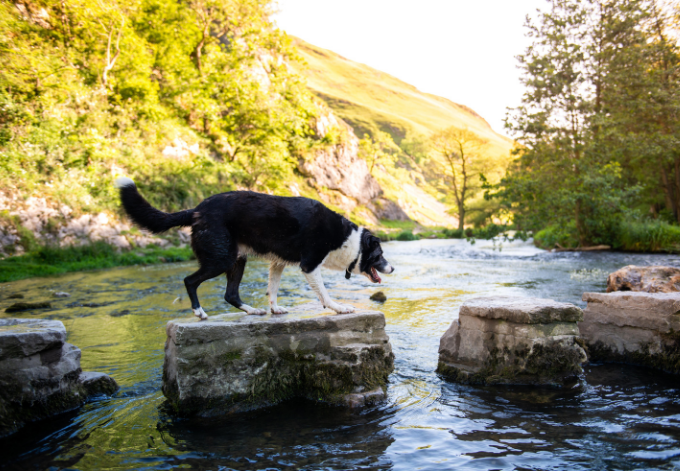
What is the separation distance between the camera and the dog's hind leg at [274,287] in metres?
5.84

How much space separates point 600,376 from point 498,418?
2.24 m

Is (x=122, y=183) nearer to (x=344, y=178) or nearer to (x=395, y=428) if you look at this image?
(x=395, y=428)

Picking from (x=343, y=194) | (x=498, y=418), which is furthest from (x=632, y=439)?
(x=343, y=194)

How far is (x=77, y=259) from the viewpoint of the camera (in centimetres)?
1752

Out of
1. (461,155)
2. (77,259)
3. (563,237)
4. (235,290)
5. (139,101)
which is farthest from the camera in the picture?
(461,155)

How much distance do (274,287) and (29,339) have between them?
9.32ft

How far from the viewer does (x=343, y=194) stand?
54156 millimetres

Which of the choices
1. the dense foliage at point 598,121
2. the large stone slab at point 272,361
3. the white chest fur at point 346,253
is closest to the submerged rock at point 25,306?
the large stone slab at point 272,361

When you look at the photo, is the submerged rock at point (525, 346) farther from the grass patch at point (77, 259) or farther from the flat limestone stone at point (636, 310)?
the grass patch at point (77, 259)

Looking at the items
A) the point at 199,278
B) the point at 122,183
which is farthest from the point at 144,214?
the point at 199,278

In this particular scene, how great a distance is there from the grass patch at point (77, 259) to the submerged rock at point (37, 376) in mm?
11483

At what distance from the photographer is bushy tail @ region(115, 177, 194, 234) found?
541 centimetres

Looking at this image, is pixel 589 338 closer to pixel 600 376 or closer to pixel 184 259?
pixel 600 376

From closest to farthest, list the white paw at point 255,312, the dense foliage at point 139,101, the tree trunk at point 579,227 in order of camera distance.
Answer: the white paw at point 255,312 → the dense foliage at point 139,101 → the tree trunk at point 579,227
